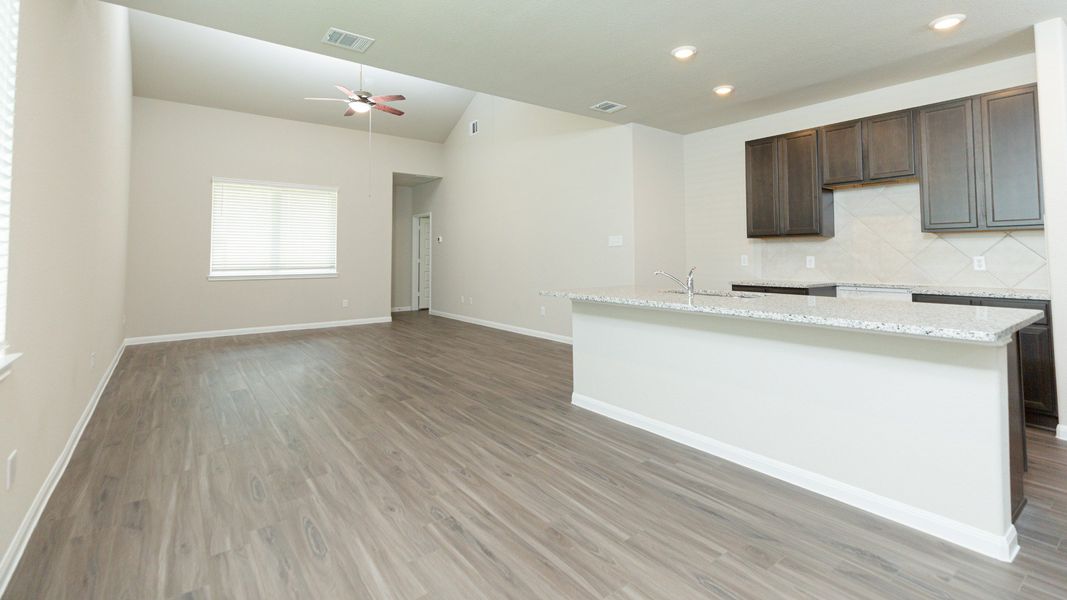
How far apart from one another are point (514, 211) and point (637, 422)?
185 inches

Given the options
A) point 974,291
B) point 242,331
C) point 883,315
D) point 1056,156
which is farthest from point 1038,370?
point 242,331

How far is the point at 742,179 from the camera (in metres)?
5.16

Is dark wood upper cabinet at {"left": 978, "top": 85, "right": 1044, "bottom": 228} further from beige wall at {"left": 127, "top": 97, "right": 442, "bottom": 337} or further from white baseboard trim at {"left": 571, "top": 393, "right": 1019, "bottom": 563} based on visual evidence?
beige wall at {"left": 127, "top": 97, "right": 442, "bottom": 337}

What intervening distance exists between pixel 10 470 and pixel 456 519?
1.65m

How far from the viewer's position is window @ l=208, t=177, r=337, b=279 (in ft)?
22.2

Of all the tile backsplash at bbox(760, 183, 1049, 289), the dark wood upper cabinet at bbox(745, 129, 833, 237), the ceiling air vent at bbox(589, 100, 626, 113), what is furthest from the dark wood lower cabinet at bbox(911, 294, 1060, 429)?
the ceiling air vent at bbox(589, 100, 626, 113)

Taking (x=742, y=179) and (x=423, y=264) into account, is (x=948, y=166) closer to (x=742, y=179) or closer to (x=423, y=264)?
(x=742, y=179)

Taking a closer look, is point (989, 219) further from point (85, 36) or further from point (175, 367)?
point (175, 367)

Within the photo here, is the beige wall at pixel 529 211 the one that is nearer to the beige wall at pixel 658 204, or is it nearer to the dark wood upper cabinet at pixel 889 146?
the beige wall at pixel 658 204

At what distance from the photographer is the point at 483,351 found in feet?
18.4

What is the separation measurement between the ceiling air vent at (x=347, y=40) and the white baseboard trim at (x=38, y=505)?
294 cm

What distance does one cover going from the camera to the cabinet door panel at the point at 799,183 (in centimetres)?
435

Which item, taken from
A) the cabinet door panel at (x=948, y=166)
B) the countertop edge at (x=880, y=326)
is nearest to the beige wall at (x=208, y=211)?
the countertop edge at (x=880, y=326)

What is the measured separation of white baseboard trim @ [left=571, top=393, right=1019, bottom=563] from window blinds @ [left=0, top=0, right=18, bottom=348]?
10.1ft
